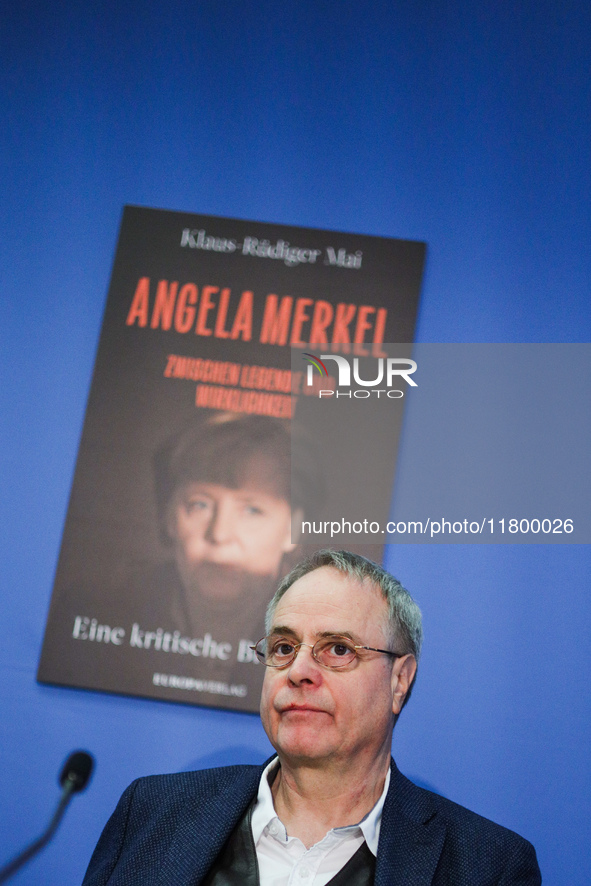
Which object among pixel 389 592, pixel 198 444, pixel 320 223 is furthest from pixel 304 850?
pixel 320 223

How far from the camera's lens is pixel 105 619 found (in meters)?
2.07

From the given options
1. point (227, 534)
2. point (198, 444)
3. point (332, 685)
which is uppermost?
point (198, 444)

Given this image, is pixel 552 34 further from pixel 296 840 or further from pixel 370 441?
pixel 296 840

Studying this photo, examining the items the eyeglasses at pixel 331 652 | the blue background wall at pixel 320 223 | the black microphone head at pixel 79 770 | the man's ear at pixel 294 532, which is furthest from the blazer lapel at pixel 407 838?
the black microphone head at pixel 79 770

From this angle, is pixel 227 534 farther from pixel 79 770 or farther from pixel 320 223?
pixel 320 223

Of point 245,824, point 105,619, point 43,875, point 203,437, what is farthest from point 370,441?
point 43,875

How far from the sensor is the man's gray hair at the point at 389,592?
162 cm

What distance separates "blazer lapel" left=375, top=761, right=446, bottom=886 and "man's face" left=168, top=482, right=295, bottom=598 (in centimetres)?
65

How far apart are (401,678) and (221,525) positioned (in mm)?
658

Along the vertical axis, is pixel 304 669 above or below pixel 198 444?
below

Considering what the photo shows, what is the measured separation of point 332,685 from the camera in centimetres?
151

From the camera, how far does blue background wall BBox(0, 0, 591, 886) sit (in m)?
2.02

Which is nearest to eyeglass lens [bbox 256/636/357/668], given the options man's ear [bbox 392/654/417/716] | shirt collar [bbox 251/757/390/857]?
man's ear [bbox 392/654/417/716]

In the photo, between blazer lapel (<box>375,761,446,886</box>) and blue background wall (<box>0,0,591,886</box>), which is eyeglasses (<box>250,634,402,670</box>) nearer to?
blazer lapel (<box>375,761,446,886</box>)
